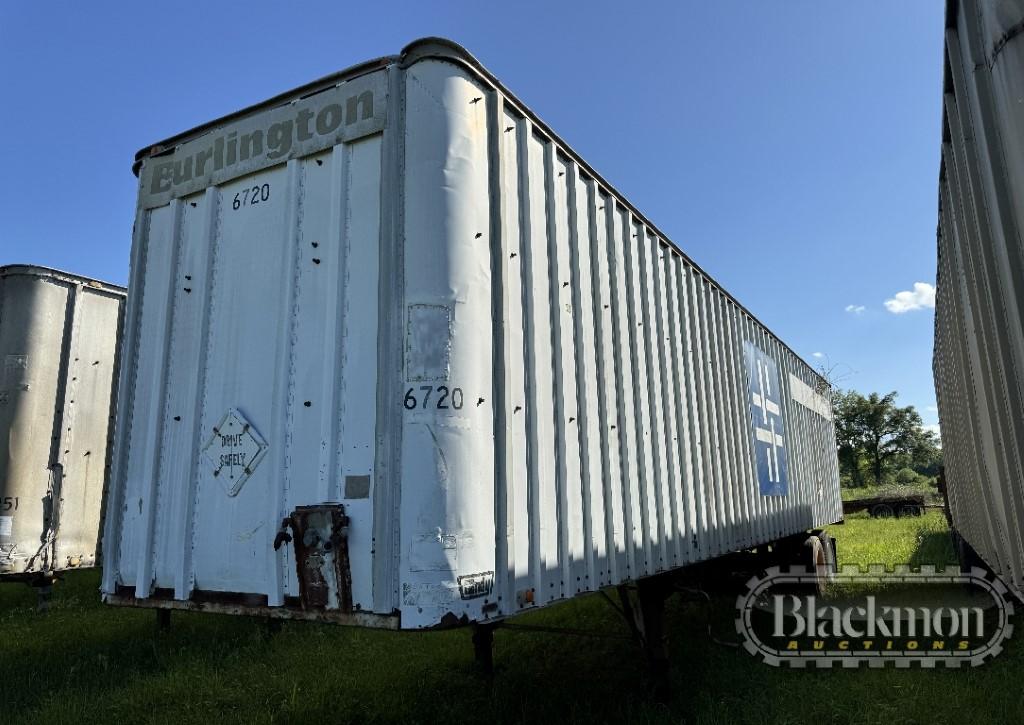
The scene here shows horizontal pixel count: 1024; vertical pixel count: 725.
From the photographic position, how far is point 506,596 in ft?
9.87

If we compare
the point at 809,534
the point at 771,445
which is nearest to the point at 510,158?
the point at 771,445

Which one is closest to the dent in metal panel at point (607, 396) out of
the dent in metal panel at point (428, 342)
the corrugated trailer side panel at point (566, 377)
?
the corrugated trailer side panel at point (566, 377)

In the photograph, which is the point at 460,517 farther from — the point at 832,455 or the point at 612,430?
the point at 832,455

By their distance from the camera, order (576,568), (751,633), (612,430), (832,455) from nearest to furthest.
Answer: (576,568), (612,430), (751,633), (832,455)

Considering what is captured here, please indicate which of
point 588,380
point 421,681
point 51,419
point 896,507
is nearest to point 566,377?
point 588,380

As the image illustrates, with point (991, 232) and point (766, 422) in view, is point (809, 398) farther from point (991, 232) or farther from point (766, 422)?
point (991, 232)

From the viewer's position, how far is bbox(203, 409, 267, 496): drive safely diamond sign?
343 cm

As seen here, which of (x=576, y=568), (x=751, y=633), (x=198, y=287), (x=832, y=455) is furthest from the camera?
(x=832, y=455)

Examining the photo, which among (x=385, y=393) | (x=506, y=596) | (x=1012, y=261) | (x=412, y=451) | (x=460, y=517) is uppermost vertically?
(x=1012, y=261)

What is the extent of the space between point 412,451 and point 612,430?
1755mm

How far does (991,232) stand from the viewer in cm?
284

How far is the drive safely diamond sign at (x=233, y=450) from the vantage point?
343cm

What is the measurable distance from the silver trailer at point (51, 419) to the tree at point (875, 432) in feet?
215

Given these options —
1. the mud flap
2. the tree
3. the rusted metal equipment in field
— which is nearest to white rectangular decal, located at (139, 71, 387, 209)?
the mud flap
